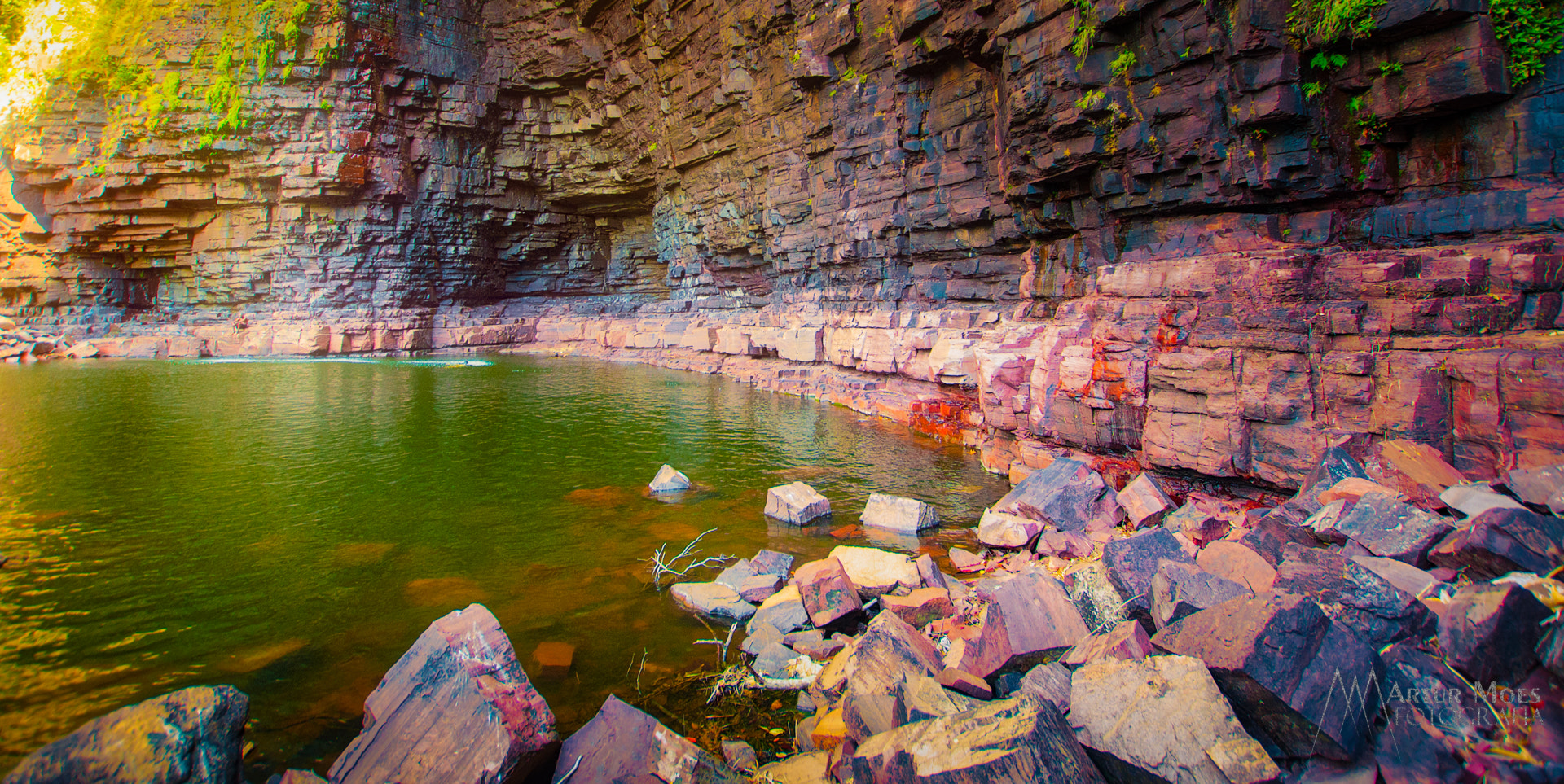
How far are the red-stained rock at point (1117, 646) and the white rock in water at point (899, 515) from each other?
12.5 ft

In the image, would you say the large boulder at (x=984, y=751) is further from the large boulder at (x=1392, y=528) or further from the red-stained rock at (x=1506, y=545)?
the large boulder at (x=1392, y=528)

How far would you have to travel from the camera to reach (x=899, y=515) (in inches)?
305

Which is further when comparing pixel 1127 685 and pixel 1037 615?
pixel 1037 615

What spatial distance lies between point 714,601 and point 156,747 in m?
3.52

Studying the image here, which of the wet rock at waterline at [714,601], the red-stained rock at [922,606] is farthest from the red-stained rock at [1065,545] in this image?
the wet rock at waterline at [714,601]

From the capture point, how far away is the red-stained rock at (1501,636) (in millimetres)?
2730

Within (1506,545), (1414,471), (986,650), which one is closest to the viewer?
(1506,545)

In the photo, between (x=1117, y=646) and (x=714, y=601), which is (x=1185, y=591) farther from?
(x=714, y=601)

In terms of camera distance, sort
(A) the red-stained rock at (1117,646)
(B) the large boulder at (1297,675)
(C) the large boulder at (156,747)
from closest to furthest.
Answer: (C) the large boulder at (156,747) < (B) the large boulder at (1297,675) < (A) the red-stained rock at (1117,646)

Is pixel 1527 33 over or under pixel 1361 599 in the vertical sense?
over

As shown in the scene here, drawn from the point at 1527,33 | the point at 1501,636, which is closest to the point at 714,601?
the point at 1501,636

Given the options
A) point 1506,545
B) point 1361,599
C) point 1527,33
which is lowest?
point 1361,599

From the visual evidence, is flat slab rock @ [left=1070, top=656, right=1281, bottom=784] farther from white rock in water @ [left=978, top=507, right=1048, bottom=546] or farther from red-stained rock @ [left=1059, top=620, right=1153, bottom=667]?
white rock in water @ [left=978, top=507, right=1048, bottom=546]

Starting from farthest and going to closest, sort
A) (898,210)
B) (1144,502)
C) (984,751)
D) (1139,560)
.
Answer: (898,210), (1144,502), (1139,560), (984,751)
